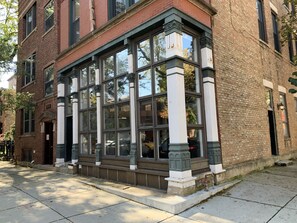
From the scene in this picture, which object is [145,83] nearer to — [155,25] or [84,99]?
[155,25]

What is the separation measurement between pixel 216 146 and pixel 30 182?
20.3 ft

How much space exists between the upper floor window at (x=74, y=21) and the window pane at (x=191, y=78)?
5878 millimetres

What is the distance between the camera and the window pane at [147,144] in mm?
6957

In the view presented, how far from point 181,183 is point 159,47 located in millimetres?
3727

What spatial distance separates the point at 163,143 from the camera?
673 centimetres

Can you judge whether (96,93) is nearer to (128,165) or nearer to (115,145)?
(115,145)

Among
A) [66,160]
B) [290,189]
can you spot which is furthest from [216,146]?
[66,160]

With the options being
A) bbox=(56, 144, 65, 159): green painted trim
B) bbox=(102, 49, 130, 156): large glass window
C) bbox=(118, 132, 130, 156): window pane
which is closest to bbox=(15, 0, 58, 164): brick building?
bbox=(56, 144, 65, 159): green painted trim

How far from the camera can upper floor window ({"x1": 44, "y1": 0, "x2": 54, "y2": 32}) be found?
41.7 feet

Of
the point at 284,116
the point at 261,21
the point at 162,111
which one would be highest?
the point at 261,21

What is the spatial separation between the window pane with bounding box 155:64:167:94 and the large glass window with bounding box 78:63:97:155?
3.43 meters

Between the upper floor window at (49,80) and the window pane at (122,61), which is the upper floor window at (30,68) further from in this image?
the window pane at (122,61)

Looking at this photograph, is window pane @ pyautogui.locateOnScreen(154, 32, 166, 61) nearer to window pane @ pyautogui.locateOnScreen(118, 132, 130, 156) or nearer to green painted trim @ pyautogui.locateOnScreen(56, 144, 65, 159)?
window pane @ pyautogui.locateOnScreen(118, 132, 130, 156)

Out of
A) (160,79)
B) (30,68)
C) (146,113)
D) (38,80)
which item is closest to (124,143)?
(146,113)
